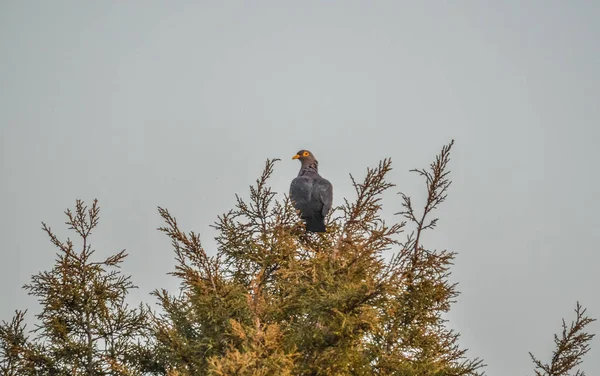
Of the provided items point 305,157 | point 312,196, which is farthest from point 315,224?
point 305,157

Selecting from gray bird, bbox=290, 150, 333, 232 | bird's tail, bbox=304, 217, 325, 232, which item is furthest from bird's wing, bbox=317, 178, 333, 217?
bird's tail, bbox=304, 217, 325, 232

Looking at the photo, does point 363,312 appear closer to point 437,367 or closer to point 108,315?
point 437,367

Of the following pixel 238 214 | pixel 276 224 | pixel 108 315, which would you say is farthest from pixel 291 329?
pixel 108 315

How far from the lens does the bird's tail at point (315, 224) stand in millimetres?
11820

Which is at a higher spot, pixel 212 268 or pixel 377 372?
pixel 212 268

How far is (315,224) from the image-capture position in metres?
12.1

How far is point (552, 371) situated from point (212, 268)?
483 centimetres

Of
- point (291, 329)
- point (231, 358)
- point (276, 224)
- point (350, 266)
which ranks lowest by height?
point (231, 358)

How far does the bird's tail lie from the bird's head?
3716 millimetres

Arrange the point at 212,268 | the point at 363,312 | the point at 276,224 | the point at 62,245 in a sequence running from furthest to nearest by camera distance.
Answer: the point at 62,245, the point at 276,224, the point at 212,268, the point at 363,312

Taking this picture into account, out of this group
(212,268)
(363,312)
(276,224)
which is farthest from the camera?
Result: (276,224)

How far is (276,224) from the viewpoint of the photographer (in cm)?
948

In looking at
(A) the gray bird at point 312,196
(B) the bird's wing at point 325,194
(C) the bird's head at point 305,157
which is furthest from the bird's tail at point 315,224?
(C) the bird's head at point 305,157

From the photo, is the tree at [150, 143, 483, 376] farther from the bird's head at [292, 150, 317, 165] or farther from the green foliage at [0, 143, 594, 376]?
the bird's head at [292, 150, 317, 165]
